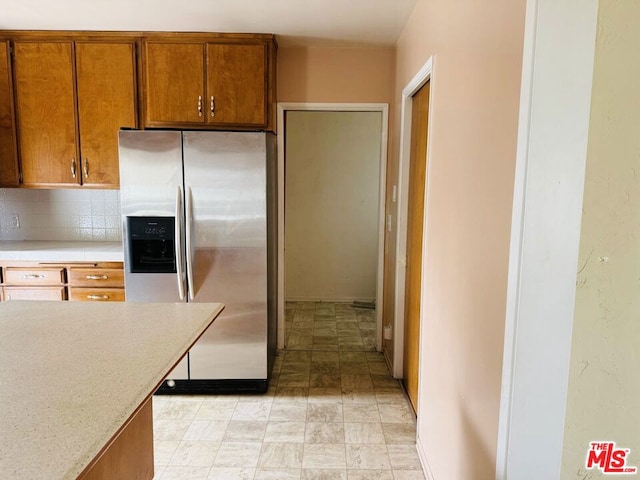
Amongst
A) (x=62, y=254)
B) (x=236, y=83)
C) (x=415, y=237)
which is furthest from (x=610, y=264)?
(x=62, y=254)

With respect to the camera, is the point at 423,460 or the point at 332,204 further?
the point at 332,204

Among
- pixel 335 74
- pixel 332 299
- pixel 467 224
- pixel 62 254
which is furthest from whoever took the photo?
pixel 332 299

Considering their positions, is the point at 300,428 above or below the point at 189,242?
below

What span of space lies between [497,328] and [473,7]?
1.08m

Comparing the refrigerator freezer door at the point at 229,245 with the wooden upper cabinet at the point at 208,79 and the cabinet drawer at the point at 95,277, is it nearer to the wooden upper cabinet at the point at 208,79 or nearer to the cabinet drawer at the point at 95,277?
the wooden upper cabinet at the point at 208,79

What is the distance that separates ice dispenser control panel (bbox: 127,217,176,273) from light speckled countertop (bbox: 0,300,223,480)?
1.05 m

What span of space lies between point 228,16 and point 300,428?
2.53 meters

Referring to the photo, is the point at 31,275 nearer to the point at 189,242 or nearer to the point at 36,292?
the point at 36,292

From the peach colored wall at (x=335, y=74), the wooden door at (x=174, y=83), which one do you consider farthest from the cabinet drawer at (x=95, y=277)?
the peach colored wall at (x=335, y=74)

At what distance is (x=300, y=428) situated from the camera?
2.40 meters

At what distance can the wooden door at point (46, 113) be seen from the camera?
9.53 ft

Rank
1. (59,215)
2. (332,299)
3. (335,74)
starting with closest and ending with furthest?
1. (335,74)
2. (59,215)
3. (332,299)

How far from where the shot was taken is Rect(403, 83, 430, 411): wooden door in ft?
7.89

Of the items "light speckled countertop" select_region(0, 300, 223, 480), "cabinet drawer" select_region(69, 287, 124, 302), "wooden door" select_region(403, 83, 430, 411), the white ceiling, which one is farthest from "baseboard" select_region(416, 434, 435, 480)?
the white ceiling
